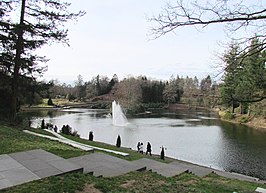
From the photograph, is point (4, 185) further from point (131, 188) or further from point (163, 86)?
point (163, 86)

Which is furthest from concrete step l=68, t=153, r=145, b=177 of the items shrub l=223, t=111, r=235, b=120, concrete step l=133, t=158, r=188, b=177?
shrub l=223, t=111, r=235, b=120

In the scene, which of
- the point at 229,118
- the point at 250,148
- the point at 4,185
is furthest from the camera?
the point at 229,118

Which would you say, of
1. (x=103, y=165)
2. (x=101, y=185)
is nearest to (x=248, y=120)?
(x=103, y=165)

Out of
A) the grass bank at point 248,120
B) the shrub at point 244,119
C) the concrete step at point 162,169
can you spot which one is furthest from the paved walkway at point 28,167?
the shrub at point 244,119

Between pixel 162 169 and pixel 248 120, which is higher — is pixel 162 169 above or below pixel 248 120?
above

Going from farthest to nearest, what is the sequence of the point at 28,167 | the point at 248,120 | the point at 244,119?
the point at 244,119 < the point at 248,120 < the point at 28,167

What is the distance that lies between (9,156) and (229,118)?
39660 millimetres

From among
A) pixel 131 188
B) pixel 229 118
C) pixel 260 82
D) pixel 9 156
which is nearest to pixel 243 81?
pixel 260 82

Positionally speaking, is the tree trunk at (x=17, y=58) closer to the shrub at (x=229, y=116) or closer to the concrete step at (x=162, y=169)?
the concrete step at (x=162, y=169)

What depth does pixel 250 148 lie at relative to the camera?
774 inches

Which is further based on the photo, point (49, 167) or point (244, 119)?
point (244, 119)

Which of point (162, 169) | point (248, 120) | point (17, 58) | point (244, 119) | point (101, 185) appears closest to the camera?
point (101, 185)

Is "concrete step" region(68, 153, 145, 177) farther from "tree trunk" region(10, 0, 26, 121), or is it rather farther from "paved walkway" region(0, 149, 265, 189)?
"tree trunk" region(10, 0, 26, 121)

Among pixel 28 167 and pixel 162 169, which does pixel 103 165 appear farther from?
pixel 162 169
